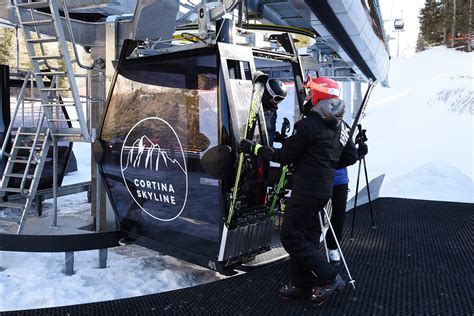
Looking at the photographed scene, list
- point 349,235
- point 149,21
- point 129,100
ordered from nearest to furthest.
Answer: point 129,100 < point 149,21 < point 349,235

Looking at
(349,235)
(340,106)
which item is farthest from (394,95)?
(340,106)

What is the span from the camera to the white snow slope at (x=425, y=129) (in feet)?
30.1

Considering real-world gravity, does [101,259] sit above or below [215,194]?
below

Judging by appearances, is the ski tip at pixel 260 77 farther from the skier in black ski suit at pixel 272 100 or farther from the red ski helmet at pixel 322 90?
the skier in black ski suit at pixel 272 100

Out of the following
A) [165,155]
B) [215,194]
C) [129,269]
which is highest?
[165,155]

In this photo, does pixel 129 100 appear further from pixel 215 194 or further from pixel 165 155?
pixel 215 194

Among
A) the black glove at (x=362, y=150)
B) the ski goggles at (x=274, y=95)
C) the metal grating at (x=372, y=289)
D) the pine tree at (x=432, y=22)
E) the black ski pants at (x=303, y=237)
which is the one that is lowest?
the metal grating at (x=372, y=289)

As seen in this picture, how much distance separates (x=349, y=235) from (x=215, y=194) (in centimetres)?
231

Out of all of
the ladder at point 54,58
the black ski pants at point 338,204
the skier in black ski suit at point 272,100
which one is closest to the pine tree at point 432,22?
the skier in black ski suit at point 272,100

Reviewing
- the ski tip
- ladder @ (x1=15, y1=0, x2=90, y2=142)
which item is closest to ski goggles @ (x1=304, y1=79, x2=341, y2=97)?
the ski tip

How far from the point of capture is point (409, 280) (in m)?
3.93

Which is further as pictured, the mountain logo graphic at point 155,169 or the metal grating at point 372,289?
the mountain logo graphic at point 155,169

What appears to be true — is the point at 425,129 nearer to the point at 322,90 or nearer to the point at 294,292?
the point at 322,90

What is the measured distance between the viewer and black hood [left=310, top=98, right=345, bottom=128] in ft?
10.9
